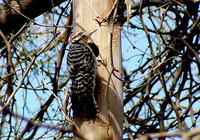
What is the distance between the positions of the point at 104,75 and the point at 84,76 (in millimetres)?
207

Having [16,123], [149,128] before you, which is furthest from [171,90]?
[16,123]

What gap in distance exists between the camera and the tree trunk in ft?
9.75

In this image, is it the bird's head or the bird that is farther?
the bird's head

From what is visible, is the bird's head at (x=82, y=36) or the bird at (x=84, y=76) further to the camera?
the bird's head at (x=82, y=36)

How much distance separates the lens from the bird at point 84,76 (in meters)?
2.98

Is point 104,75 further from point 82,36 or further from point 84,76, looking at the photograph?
point 82,36

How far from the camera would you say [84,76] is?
3.04 meters

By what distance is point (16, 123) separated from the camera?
3871 mm

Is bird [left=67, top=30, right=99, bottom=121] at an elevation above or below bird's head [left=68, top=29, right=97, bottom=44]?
below

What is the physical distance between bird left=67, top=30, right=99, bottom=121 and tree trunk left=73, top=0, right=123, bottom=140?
2.7 inches

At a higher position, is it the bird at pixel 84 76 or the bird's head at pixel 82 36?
the bird's head at pixel 82 36

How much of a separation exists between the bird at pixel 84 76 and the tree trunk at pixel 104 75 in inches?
2.7

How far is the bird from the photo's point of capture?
298 centimetres

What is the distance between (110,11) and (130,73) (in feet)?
5.08
